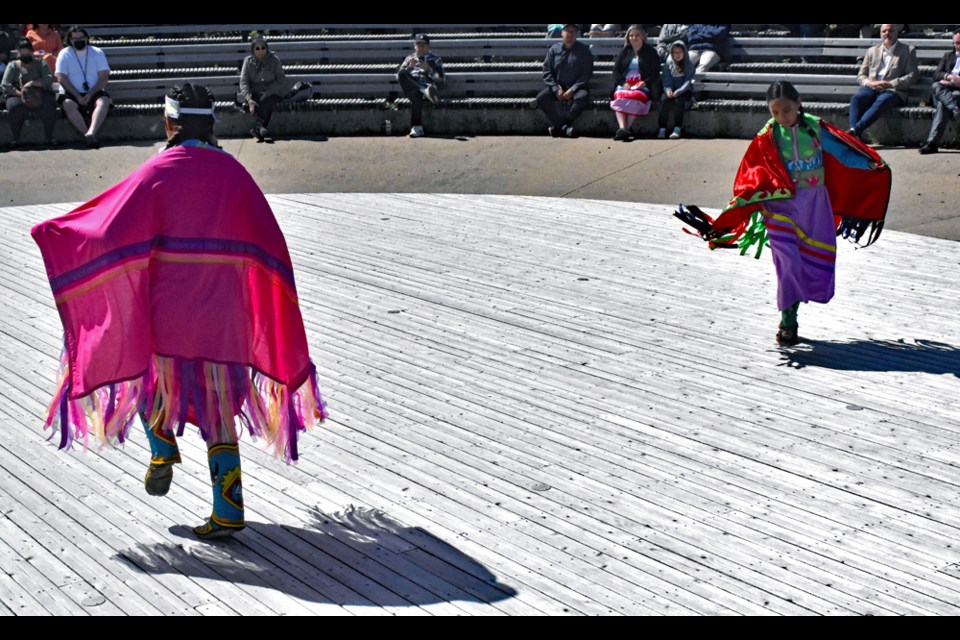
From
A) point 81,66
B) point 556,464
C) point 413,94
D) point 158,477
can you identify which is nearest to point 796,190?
point 556,464

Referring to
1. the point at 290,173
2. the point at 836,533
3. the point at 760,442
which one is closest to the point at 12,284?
the point at 290,173

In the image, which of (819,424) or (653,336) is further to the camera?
(653,336)

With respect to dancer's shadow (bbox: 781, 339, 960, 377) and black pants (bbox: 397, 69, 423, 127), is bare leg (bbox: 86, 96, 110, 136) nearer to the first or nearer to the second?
black pants (bbox: 397, 69, 423, 127)

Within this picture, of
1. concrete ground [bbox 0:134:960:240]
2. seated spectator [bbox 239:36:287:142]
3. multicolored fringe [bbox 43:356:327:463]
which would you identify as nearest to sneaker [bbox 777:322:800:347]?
multicolored fringe [bbox 43:356:327:463]

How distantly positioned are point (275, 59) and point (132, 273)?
34.9ft

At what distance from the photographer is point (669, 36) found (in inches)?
598

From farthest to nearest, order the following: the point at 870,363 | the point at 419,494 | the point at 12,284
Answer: the point at 12,284 < the point at 870,363 < the point at 419,494

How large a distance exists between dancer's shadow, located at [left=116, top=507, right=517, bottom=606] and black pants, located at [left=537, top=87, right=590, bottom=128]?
32.0 ft

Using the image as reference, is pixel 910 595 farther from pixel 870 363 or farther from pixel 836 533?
pixel 870 363

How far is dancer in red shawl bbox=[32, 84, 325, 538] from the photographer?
4.91m

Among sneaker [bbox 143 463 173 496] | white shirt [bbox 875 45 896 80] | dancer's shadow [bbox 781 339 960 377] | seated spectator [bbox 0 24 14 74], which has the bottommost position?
sneaker [bbox 143 463 173 496]

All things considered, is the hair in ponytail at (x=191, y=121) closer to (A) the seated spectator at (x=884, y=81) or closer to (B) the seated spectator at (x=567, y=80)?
A: (A) the seated spectator at (x=884, y=81)

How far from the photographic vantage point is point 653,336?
7.80 m

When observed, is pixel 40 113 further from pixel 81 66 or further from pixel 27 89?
pixel 81 66
